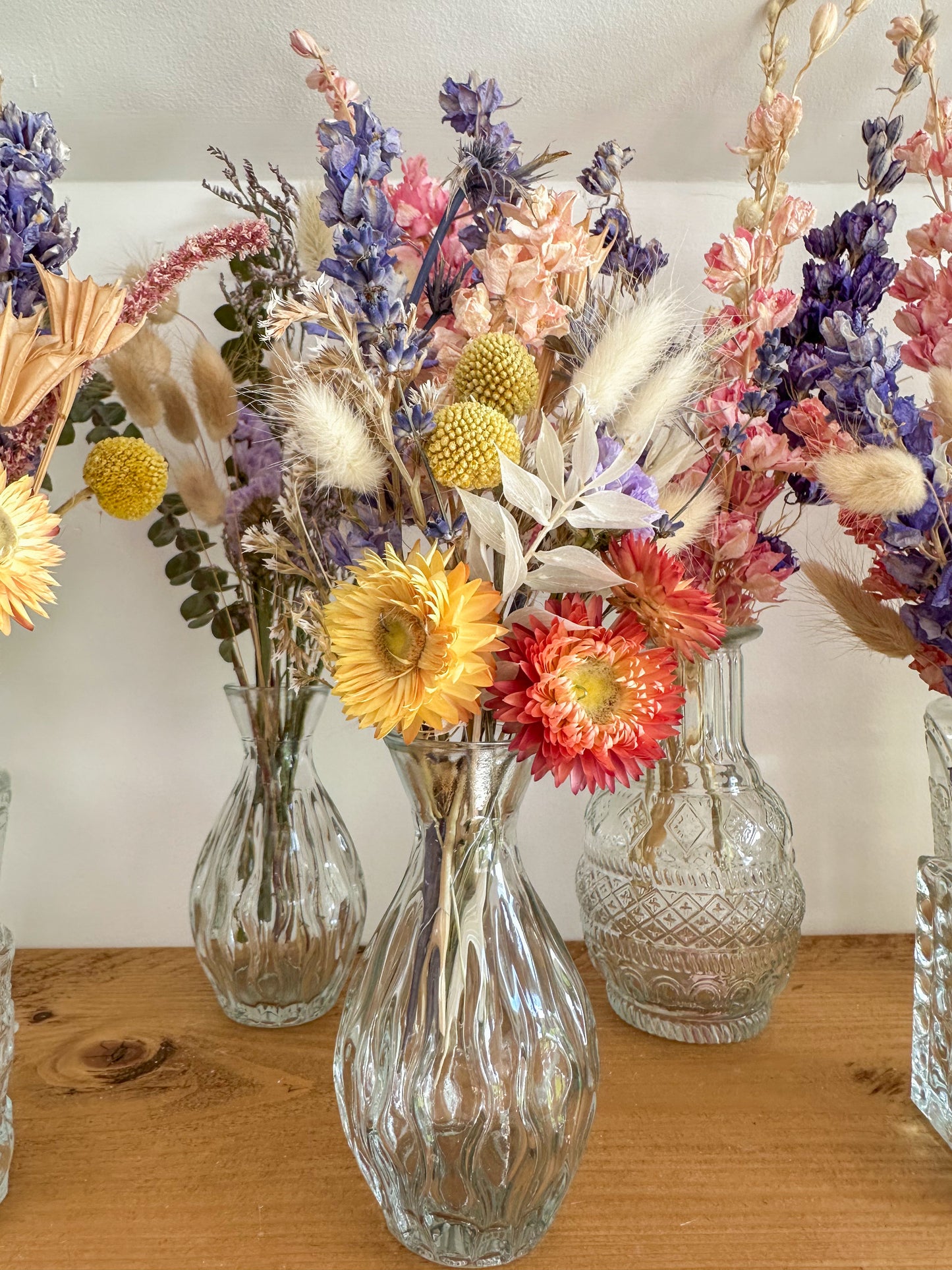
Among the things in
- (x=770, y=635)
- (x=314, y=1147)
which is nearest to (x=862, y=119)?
(x=770, y=635)

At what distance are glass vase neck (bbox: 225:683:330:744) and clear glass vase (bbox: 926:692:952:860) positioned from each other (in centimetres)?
42

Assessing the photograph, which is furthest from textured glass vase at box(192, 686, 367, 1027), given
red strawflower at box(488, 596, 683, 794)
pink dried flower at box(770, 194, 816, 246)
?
pink dried flower at box(770, 194, 816, 246)

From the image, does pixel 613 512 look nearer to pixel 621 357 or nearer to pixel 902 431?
pixel 621 357

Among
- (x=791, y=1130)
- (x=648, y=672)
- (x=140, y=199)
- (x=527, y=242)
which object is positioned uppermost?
(x=140, y=199)

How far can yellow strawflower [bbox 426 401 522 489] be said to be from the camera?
419 millimetres

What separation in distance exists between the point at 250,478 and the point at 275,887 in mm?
Answer: 308

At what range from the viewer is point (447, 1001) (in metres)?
0.48

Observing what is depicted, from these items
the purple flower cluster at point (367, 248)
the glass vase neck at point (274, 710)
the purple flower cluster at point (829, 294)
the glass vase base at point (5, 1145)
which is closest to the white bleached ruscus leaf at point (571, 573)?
the purple flower cluster at point (367, 248)

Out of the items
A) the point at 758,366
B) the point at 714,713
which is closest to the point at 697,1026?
the point at 714,713

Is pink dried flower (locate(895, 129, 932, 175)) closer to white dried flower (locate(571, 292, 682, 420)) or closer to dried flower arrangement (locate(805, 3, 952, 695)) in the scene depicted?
dried flower arrangement (locate(805, 3, 952, 695))

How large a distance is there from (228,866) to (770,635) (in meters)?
0.51

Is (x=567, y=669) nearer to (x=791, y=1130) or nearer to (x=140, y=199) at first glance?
(x=791, y=1130)

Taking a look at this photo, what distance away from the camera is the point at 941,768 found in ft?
2.03

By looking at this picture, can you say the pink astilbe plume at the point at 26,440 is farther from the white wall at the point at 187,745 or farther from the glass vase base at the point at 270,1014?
the glass vase base at the point at 270,1014
